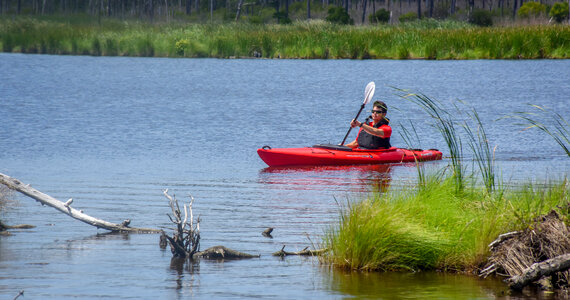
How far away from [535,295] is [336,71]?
27157 millimetres

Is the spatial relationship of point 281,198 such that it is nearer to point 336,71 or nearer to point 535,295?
point 535,295

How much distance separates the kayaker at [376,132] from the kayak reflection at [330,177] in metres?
0.32

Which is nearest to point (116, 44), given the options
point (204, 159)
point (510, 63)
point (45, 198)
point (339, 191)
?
point (510, 63)

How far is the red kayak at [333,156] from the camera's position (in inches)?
489

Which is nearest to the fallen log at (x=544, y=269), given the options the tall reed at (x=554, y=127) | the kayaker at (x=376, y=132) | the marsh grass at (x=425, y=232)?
the marsh grass at (x=425, y=232)

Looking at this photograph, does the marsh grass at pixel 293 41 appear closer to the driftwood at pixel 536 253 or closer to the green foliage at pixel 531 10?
the green foliage at pixel 531 10

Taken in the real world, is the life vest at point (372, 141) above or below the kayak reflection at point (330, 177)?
above

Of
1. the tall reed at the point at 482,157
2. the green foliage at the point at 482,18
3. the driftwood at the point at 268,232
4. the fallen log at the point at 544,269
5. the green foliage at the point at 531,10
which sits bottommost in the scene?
the driftwood at the point at 268,232

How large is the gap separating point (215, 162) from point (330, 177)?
2369 mm

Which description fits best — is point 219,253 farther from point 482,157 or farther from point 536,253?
point 482,157

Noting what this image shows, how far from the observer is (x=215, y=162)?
523 inches

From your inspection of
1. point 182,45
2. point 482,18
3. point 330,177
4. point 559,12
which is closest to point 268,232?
point 330,177

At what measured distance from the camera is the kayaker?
11.8 metres

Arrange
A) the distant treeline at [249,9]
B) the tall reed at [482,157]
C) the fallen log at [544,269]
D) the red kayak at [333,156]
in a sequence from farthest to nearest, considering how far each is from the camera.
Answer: the distant treeline at [249,9] → the red kayak at [333,156] → the tall reed at [482,157] → the fallen log at [544,269]
